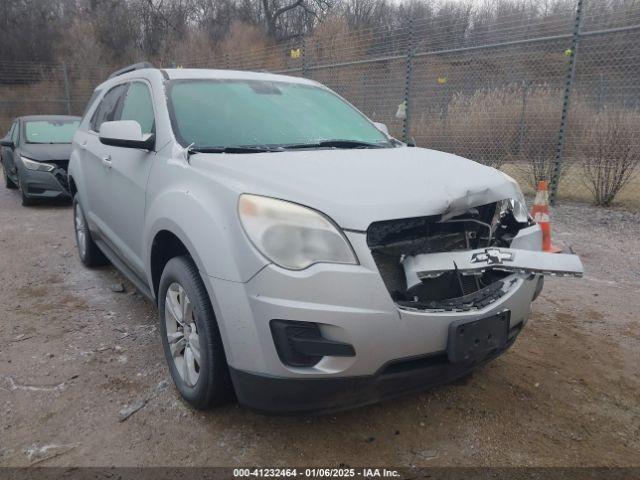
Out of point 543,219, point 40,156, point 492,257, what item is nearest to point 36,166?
point 40,156

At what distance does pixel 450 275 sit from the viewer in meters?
2.23

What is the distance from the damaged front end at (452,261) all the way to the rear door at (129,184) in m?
1.54

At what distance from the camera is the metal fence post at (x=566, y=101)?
21.7 feet

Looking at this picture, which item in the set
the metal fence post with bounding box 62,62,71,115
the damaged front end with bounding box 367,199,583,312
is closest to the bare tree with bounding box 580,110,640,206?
the damaged front end with bounding box 367,199,583,312

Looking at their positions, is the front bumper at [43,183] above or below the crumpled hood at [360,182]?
below

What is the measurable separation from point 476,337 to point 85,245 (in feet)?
12.7

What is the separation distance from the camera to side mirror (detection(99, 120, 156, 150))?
9.26 feet

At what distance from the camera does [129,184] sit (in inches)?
123

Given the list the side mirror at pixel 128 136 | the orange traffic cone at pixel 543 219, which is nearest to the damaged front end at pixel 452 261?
the orange traffic cone at pixel 543 219

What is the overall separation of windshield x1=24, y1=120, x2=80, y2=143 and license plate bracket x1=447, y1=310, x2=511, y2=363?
812cm

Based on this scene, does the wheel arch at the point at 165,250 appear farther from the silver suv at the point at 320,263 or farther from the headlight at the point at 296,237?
the headlight at the point at 296,237

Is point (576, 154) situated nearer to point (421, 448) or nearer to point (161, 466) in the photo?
point (421, 448)

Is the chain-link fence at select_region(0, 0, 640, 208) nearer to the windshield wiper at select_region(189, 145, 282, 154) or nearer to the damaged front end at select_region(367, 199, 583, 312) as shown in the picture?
the damaged front end at select_region(367, 199, 583, 312)

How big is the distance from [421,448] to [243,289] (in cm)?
108
